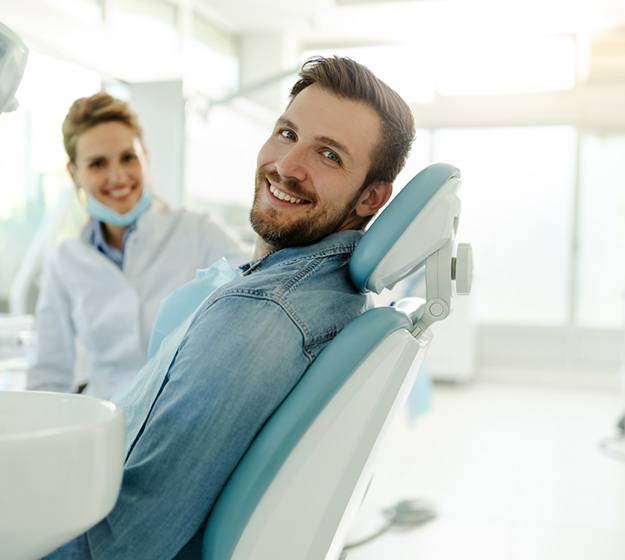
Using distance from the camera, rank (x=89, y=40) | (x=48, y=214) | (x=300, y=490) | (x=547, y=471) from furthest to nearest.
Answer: (x=547, y=471)
(x=48, y=214)
(x=89, y=40)
(x=300, y=490)

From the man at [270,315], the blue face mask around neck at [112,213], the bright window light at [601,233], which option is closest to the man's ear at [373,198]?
the man at [270,315]

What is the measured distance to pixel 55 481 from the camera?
601 mm

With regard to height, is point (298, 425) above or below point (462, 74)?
below

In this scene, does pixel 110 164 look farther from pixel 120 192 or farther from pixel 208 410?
pixel 208 410

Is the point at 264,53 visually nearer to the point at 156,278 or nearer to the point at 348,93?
the point at 156,278

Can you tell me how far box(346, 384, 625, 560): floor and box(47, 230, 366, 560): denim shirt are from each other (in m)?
0.90

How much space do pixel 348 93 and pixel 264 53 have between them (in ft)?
15.1

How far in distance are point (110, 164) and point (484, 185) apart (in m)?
4.18

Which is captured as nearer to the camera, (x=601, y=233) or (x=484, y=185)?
(x=601, y=233)

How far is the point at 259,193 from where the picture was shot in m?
1.11

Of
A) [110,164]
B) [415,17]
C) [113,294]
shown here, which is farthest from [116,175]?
[415,17]

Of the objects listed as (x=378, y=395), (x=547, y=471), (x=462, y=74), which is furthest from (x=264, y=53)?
(x=378, y=395)

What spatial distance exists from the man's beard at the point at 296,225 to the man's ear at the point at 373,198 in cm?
4

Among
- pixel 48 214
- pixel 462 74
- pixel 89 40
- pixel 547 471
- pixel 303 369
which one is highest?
pixel 462 74
